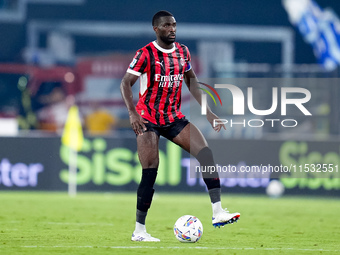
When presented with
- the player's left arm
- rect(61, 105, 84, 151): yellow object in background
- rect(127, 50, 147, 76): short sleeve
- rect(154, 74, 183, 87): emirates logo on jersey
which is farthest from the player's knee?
rect(61, 105, 84, 151): yellow object in background

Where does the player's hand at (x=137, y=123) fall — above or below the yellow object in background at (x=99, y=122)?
above

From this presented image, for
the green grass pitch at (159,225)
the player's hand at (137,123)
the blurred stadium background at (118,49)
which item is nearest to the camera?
the green grass pitch at (159,225)

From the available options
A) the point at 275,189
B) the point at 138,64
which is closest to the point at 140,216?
the point at 138,64

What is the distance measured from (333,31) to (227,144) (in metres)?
10.5

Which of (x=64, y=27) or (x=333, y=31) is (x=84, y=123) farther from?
(x=333, y=31)

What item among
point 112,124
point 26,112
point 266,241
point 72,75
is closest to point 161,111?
point 266,241

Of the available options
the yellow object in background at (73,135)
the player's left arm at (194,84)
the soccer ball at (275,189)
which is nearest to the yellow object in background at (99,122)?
the yellow object in background at (73,135)

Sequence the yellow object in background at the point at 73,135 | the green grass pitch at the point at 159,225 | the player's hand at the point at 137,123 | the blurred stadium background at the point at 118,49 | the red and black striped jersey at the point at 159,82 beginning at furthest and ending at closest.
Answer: the blurred stadium background at the point at 118,49, the yellow object in background at the point at 73,135, the red and black striped jersey at the point at 159,82, the player's hand at the point at 137,123, the green grass pitch at the point at 159,225

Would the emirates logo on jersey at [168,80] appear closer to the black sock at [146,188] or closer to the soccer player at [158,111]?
the soccer player at [158,111]

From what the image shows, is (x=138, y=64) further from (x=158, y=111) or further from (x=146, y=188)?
(x=146, y=188)

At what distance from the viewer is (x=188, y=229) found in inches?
310

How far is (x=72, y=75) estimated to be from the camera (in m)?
25.1

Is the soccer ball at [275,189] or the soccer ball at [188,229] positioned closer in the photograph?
the soccer ball at [188,229]

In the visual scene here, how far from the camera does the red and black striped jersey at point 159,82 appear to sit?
7.94 meters
